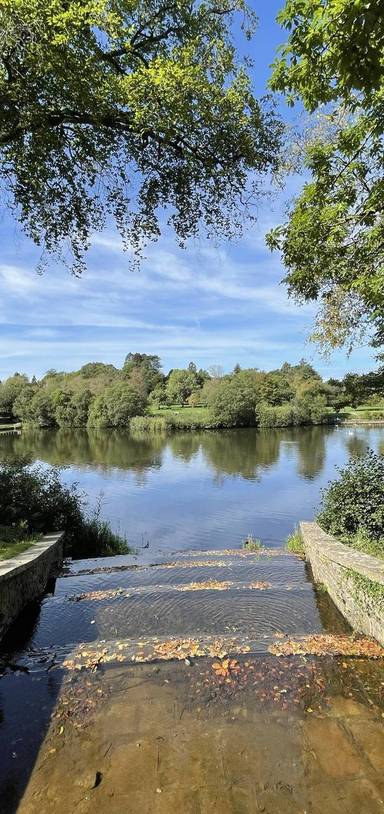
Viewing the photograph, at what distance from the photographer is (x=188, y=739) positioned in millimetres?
3213

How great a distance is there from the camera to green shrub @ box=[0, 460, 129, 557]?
9250mm

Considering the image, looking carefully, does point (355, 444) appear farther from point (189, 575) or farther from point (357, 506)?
point (189, 575)

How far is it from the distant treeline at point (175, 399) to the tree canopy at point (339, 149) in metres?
46.9

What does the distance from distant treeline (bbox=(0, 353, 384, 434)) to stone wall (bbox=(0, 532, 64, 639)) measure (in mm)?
46942

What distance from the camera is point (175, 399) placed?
289 feet

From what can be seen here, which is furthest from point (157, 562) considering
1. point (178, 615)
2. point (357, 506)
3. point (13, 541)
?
point (357, 506)

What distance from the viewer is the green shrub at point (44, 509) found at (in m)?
9.25

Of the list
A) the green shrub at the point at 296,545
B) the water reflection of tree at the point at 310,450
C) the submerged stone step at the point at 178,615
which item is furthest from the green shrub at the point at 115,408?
the submerged stone step at the point at 178,615

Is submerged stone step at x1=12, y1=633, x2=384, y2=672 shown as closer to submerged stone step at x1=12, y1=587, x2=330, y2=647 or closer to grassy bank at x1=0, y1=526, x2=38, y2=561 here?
submerged stone step at x1=12, y1=587, x2=330, y2=647

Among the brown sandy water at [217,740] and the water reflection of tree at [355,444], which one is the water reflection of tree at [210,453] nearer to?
the water reflection of tree at [355,444]

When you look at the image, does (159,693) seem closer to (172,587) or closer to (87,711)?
(87,711)

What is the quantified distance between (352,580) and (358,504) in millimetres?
2940

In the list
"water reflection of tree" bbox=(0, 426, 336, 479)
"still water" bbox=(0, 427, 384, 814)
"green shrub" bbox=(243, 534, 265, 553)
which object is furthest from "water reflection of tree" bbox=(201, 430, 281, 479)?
"still water" bbox=(0, 427, 384, 814)

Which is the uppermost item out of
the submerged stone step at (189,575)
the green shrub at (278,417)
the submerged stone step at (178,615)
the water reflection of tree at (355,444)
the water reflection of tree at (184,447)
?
the green shrub at (278,417)
